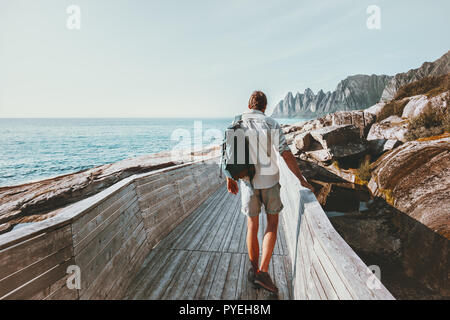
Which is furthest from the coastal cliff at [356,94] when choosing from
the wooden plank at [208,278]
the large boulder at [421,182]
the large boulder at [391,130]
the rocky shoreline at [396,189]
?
the wooden plank at [208,278]

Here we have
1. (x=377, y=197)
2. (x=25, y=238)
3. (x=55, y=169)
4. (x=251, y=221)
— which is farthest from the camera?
(x=55, y=169)

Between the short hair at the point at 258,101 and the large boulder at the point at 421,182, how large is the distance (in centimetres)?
658

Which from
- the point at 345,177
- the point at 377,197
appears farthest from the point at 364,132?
the point at 377,197

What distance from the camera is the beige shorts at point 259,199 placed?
7.47 feet

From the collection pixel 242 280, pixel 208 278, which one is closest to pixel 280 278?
pixel 242 280

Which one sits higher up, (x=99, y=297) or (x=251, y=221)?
(x=251, y=221)

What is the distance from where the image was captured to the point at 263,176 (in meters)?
2.23

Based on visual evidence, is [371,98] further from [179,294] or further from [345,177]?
[179,294]

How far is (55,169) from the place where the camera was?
2036 cm

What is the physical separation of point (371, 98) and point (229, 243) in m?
104

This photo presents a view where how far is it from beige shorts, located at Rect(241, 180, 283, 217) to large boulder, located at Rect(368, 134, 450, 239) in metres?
6.16

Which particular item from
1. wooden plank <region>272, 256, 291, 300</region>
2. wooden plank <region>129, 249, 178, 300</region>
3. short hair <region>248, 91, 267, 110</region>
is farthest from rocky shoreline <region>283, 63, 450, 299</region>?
short hair <region>248, 91, 267, 110</region>

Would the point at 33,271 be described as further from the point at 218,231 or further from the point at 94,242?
the point at 218,231

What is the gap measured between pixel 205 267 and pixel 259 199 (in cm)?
135
